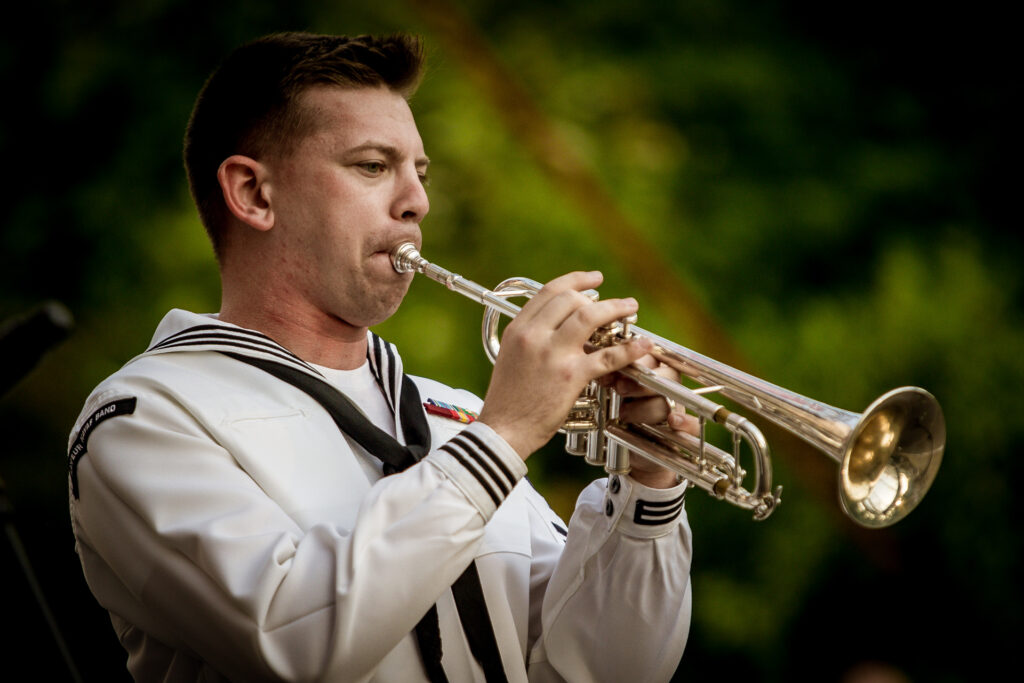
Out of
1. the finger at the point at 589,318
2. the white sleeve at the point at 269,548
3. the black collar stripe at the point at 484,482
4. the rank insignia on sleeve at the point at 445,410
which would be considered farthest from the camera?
the rank insignia on sleeve at the point at 445,410

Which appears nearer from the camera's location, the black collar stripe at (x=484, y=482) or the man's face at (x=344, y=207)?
the black collar stripe at (x=484, y=482)

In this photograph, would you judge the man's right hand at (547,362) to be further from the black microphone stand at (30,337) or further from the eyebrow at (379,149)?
the black microphone stand at (30,337)

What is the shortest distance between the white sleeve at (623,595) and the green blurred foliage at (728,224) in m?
1.56

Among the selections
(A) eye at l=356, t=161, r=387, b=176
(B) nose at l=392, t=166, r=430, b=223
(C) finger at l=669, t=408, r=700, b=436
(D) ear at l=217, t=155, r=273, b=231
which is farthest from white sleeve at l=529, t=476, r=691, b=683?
(D) ear at l=217, t=155, r=273, b=231

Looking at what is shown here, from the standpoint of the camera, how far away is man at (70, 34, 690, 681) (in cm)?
176

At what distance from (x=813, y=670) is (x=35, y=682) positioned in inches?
116

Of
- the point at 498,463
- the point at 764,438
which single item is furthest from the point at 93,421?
the point at 764,438

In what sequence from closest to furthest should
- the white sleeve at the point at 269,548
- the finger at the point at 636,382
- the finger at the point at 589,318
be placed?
the white sleeve at the point at 269,548, the finger at the point at 589,318, the finger at the point at 636,382

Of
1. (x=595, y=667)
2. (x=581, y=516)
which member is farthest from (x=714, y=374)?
(x=595, y=667)

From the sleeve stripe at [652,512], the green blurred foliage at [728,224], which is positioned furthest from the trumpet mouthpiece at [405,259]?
the green blurred foliage at [728,224]

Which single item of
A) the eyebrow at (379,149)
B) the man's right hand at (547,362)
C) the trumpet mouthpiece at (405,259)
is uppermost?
the eyebrow at (379,149)

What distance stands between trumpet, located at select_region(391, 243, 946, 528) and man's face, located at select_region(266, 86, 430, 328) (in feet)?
1.91

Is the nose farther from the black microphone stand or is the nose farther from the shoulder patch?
the black microphone stand

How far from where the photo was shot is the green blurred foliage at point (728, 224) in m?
3.72
